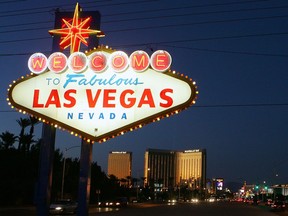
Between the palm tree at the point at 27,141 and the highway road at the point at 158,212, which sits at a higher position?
the palm tree at the point at 27,141

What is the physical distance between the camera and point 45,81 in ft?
60.7

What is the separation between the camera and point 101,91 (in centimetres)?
1803

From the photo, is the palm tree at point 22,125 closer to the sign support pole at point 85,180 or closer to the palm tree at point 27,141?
the palm tree at point 27,141

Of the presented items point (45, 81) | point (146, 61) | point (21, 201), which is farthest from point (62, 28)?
point (21, 201)

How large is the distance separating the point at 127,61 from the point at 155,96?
1.70 meters

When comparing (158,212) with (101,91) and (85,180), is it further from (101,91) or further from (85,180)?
(101,91)

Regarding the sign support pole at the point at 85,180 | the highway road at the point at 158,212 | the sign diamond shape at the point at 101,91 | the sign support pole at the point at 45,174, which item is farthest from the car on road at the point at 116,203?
the sign diamond shape at the point at 101,91

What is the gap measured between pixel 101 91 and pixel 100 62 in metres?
1.10

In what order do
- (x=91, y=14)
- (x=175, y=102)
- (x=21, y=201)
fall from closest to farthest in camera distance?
(x=175, y=102) → (x=91, y=14) → (x=21, y=201)

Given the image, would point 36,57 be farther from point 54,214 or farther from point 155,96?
point 54,214

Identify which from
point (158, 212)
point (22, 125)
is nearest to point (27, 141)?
point (22, 125)

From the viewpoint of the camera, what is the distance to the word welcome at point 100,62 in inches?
694

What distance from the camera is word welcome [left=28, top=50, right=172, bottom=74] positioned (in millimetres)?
17625

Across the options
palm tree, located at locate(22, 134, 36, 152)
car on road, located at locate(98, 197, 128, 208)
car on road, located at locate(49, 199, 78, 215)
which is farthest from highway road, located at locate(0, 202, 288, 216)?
palm tree, located at locate(22, 134, 36, 152)
